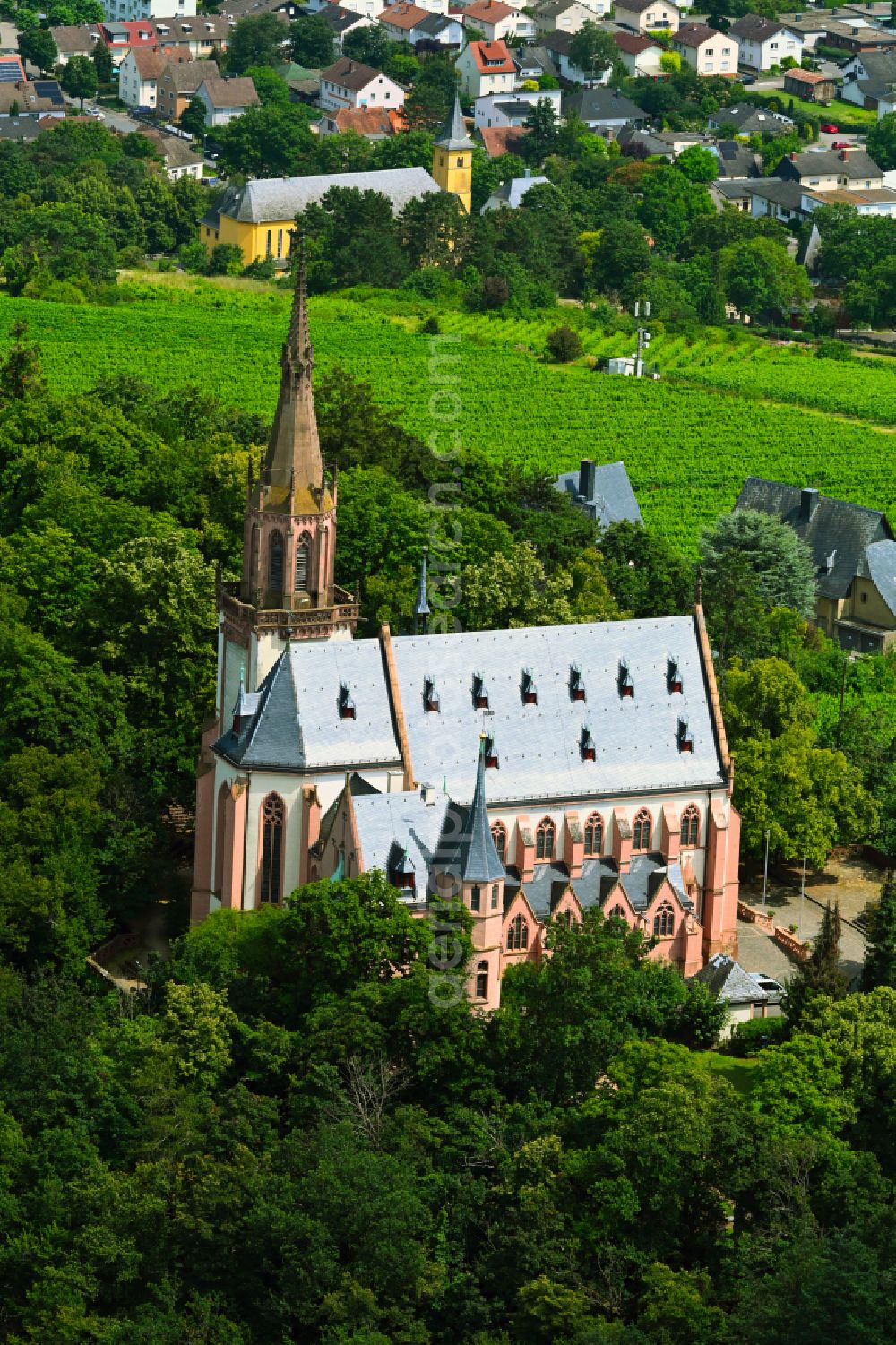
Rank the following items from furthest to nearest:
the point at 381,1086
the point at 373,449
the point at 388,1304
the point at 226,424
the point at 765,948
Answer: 1. the point at 226,424
2. the point at 373,449
3. the point at 765,948
4. the point at 381,1086
5. the point at 388,1304

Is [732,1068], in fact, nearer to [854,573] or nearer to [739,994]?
[739,994]

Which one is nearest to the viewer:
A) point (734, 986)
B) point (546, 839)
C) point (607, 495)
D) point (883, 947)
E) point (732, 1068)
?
point (732, 1068)

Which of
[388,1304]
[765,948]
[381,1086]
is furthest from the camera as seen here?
[765,948]

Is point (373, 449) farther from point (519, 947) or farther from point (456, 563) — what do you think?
point (519, 947)

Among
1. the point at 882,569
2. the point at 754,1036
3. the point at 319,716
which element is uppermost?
the point at 319,716

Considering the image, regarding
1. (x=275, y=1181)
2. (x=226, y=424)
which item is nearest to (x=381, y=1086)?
(x=275, y=1181)

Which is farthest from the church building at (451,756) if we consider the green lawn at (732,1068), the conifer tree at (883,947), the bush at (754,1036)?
the conifer tree at (883,947)

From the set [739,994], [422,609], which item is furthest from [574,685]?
[739,994]
